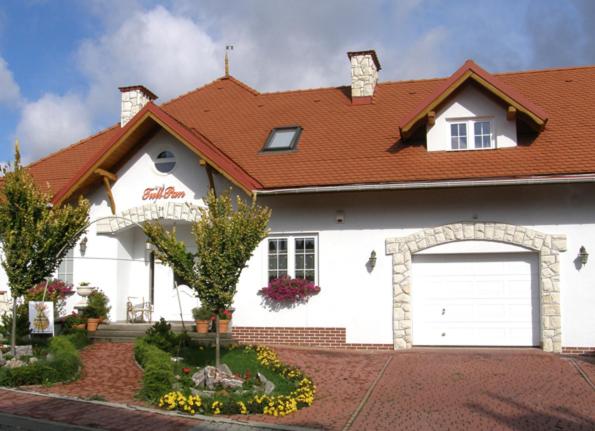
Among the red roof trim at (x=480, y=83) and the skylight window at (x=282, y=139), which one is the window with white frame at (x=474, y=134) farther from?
the skylight window at (x=282, y=139)

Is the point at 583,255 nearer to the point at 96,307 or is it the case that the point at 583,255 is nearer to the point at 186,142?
the point at 186,142

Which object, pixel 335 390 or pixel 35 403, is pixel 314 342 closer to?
pixel 335 390

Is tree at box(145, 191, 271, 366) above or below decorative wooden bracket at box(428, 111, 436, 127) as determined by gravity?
below

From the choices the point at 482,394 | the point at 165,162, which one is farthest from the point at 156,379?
the point at 165,162

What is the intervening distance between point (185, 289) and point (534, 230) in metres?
8.00

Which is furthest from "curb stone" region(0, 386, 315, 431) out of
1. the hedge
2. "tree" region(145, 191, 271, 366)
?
"tree" region(145, 191, 271, 366)

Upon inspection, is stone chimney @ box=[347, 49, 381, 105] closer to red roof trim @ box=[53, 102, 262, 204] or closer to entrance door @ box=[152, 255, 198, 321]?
red roof trim @ box=[53, 102, 262, 204]

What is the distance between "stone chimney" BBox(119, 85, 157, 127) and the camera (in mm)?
18438

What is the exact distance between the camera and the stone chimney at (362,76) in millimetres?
17891

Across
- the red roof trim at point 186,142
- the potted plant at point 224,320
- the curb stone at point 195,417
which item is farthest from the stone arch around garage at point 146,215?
the curb stone at point 195,417

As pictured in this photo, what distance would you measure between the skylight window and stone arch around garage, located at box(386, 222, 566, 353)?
141 inches

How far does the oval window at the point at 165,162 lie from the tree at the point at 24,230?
368 centimetres

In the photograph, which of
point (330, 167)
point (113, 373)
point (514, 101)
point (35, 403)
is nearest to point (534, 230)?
point (514, 101)

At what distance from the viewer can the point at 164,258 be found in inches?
413
